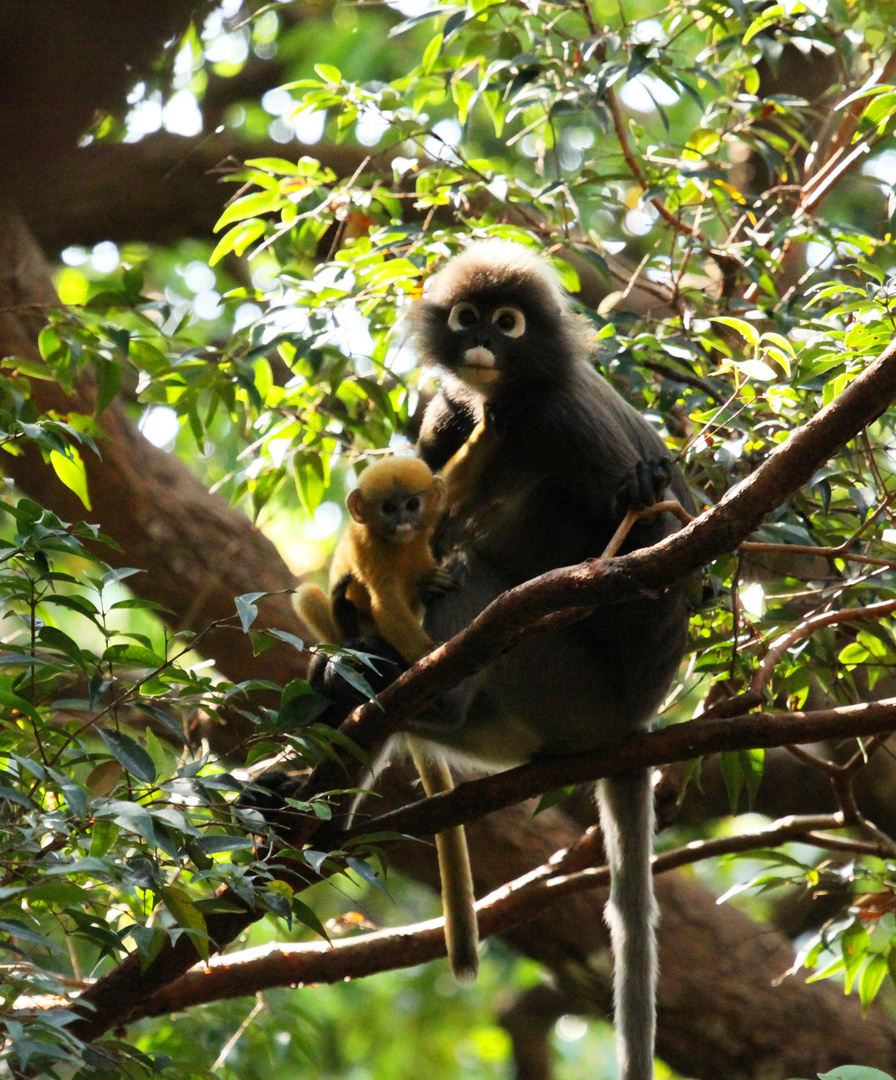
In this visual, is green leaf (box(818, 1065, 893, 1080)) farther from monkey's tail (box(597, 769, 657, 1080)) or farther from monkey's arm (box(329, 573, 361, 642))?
monkey's arm (box(329, 573, 361, 642))

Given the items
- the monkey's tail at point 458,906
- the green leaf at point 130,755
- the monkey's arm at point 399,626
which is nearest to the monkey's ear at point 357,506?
the monkey's arm at point 399,626

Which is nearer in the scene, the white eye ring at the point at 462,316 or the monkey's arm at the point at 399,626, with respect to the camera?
the monkey's arm at the point at 399,626

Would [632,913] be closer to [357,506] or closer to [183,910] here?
[357,506]

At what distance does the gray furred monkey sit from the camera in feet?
9.61

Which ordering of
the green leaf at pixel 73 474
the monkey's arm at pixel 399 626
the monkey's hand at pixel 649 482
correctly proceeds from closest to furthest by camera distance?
the green leaf at pixel 73 474 → the monkey's hand at pixel 649 482 → the monkey's arm at pixel 399 626

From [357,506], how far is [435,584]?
0.27 meters

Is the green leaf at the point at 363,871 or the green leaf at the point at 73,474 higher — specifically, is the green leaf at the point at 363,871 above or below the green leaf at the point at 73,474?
below

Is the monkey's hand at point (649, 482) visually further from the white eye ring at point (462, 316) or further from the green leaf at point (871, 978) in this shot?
the green leaf at point (871, 978)

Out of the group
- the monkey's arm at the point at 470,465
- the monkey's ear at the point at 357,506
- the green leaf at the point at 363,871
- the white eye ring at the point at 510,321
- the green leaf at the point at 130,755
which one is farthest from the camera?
the monkey's arm at the point at 470,465

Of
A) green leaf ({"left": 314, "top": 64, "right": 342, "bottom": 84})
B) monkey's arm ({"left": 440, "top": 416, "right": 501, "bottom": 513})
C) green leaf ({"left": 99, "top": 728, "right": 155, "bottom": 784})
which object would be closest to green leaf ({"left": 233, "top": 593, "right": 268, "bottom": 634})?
green leaf ({"left": 99, "top": 728, "right": 155, "bottom": 784})

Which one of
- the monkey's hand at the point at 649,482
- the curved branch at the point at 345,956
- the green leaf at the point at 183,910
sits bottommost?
the curved branch at the point at 345,956

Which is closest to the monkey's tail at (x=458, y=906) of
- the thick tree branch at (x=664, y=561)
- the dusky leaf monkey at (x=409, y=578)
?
→ the dusky leaf monkey at (x=409, y=578)

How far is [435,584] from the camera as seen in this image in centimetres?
295

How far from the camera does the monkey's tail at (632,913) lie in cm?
267
